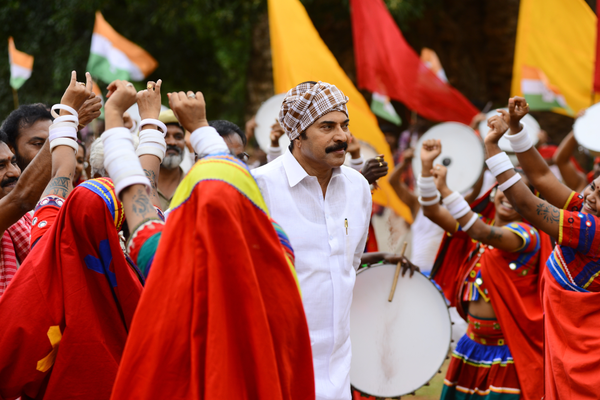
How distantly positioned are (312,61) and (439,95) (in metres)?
1.97

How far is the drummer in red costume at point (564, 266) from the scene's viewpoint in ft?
11.3

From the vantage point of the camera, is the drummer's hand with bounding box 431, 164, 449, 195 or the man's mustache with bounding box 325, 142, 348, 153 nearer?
the man's mustache with bounding box 325, 142, 348, 153

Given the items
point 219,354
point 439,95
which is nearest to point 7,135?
point 219,354

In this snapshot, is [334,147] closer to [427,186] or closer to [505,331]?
[427,186]

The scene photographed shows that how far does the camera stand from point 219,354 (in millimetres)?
1905

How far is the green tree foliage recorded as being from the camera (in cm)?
1261

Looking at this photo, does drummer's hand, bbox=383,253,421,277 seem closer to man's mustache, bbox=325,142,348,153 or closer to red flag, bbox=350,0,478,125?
man's mustache, bbox=325,142,348,153

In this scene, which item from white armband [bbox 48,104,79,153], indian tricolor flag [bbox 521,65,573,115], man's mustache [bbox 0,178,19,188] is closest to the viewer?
white armband [bbox 48,104,79,153]

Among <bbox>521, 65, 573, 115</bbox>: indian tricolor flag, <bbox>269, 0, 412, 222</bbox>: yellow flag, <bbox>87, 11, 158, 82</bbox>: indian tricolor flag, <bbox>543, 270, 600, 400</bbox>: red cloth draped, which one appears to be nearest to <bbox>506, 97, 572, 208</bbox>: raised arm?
<bbox>543, 270, 600, 400</bbox>: red cloth draped

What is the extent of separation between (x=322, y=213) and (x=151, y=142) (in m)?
0.94

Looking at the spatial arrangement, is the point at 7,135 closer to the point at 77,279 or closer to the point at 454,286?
the point at 77,279

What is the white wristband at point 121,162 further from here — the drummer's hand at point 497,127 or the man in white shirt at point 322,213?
the drummer's hand at point 497,127

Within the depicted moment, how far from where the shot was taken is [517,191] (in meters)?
3.62

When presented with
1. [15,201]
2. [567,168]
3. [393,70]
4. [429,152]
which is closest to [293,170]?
[15,201]
